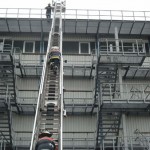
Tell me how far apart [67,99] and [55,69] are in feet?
25.8

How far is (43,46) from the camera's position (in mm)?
24984

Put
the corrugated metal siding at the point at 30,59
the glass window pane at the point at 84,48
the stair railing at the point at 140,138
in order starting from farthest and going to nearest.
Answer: the glass window pane at the point at 84,48 < the corrugated metal siding at the point at 30,59 < the stair railing at the point at 140,138

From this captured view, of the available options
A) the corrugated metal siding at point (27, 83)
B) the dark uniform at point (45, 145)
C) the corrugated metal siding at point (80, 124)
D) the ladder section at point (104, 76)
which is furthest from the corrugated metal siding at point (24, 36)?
the dark uniform at point (45, 145)

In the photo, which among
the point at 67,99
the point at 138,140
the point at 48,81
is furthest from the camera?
the point at 67,99

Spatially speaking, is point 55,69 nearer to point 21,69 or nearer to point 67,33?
point 21,69


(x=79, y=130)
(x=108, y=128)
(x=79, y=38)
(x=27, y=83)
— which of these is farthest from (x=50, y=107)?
(x=79, y=38)

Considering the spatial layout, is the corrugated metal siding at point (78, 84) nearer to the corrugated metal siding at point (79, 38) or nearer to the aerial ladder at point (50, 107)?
the corrugated metal siding at point (79, 38)

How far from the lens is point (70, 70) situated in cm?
2336

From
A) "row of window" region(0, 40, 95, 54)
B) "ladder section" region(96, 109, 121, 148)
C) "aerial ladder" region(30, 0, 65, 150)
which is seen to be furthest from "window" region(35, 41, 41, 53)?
"aerial ladder" region(30, 0, 65, 150)

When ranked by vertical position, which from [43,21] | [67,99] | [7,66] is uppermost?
[43,21]

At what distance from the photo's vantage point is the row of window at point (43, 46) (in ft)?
81.8

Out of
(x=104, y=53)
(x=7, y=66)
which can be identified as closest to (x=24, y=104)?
(x=7, y=66)

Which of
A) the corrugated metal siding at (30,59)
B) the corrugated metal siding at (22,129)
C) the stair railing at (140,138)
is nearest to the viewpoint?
the stair railing at (140,138)

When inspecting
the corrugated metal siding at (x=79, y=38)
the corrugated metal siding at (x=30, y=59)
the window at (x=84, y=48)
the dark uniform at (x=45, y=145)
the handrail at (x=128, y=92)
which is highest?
the corrugated metal siding at (x=79, y=38)
